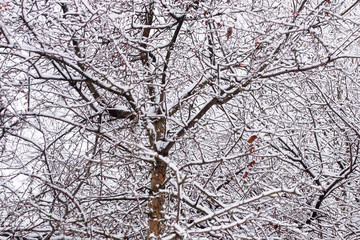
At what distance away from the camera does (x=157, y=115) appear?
4078mm

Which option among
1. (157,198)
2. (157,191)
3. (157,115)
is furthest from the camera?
(157,191)

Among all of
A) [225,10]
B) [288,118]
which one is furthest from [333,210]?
[225,10]

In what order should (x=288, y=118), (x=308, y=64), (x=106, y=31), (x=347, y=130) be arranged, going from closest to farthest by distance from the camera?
(x=308, y=64) < (x=106, y=31) < (x=347, y=130) < (x=288, y=118)

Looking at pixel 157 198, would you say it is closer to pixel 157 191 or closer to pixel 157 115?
pixel 157 191

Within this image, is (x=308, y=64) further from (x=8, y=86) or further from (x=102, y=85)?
(x=8, y=86)

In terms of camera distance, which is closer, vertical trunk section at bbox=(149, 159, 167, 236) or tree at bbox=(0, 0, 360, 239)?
tree at bbox=(0, 0, 360, 239)

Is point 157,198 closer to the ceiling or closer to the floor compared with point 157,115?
closer to the floor

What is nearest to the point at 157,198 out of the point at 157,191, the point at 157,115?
the point at 157,191

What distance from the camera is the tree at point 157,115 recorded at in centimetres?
365

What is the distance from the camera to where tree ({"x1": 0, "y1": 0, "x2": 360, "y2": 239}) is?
3652mm

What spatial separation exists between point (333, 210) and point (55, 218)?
13.0 ft

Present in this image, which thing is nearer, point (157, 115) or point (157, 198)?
point (157, 115)

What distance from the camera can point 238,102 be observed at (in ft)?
20.9

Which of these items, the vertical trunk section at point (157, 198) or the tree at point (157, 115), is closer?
the tree at point (157, 115)
